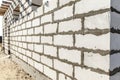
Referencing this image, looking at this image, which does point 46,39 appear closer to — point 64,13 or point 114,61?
point 64,13

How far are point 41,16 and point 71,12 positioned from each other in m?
1.21

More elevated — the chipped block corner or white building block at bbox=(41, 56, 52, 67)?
the chipped block corner

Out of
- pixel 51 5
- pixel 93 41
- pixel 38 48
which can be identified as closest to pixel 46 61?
pixel 38 48

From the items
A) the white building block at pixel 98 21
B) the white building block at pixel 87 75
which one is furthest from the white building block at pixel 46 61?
the white building block at pixel 98 21

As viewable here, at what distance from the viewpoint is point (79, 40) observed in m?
2.04

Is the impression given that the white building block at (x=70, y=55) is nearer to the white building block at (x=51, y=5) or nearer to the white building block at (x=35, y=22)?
the white building block at (x=51, y=5)

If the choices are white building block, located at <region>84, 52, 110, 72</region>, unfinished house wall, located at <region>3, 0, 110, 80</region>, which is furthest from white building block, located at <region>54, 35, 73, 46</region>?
white building block, located at <region>84, 52, 110, 72</region>

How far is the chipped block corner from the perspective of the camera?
5.30 ft

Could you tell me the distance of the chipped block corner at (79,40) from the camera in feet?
5.30

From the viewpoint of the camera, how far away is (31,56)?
13.2 ft

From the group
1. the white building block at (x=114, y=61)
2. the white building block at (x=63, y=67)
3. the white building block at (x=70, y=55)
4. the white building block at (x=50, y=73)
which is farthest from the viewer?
the white building block at (x=50, y=73)

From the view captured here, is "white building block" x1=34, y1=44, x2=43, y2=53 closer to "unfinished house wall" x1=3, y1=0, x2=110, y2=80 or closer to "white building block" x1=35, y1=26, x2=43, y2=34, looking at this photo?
"unfinished house wall" x1=3, y1=0, x2=110, y2=80

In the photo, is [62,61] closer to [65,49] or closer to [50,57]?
[65,49]

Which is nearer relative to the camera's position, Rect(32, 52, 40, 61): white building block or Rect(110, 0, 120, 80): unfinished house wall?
Rect(110, 0, 120, 80): unfinished house wall
